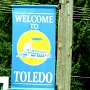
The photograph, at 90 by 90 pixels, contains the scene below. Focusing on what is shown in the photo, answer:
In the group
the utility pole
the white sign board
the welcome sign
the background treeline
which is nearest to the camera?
the utility pole

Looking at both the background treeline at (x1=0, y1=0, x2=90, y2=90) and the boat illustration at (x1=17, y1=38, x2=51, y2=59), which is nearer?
the boat illustration at (x1=17, y1=38, x2=51, y2=59)

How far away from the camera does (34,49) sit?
7004 millimetres

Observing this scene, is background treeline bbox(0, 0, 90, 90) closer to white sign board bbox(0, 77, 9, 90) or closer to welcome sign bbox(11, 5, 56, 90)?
white sign board bbox(0, 77, 9, 90)

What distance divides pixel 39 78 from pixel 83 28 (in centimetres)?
933

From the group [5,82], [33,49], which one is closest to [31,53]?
[33,49]

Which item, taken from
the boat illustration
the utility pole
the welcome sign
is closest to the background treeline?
the welcome sign

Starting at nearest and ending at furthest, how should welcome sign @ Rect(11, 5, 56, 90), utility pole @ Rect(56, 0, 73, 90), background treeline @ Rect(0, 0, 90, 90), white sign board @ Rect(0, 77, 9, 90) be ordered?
1. utility pole @ Rect(56, 0, 73, 90)
2. welcome sign @ Rect(11, 5, 56, 90)
3. white sign board @ Rect(0, 77, 9, 90)
4. background treeline @ Rect(0, 0, 90, 90)

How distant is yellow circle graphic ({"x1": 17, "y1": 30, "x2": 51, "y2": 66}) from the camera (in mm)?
6930

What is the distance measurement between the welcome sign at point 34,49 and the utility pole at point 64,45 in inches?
10.8

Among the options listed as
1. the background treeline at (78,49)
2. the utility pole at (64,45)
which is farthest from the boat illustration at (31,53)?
→ the background treeline at (78,49)

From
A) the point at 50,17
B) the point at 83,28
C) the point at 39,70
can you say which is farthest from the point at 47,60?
the point at 83,28

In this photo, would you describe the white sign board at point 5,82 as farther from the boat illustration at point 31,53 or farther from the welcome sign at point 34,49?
the boat illustration at point 31,53

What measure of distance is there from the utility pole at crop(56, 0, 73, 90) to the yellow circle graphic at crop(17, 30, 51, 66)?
336mm

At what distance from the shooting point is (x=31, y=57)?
22.9 feet
